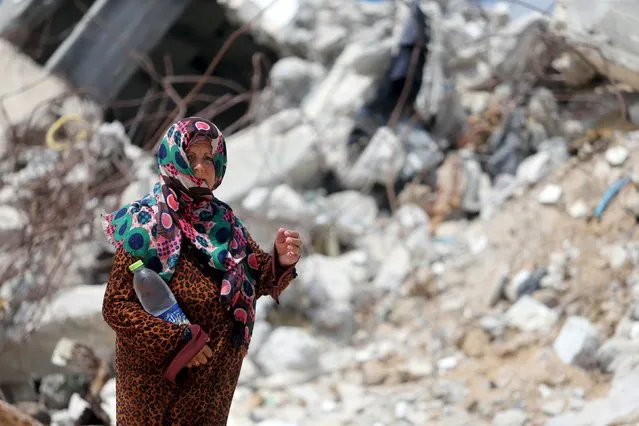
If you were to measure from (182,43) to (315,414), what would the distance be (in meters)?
5.06

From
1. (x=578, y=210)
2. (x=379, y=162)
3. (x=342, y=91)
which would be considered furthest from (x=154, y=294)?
(x=342, y=91)

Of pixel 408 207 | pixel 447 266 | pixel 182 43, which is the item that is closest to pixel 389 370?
pixel 447 266

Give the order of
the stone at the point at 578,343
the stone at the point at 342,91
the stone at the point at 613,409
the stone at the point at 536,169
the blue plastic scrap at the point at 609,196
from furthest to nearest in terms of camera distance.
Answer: the stone at the point at 342,91 → the stone at the point at 536,169 → the blue plastic scrap at the point at 609,196 → the stone at the point at 578,343 → the stone at the point at 613,409

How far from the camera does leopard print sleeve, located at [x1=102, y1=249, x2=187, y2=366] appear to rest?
4.76 feet

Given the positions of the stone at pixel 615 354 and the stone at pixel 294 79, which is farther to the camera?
the stone at pixel 294 79

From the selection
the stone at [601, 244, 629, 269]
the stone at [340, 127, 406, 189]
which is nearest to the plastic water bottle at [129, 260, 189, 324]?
the stone at [601, 244, 629, 269]

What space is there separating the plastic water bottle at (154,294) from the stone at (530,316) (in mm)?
2420

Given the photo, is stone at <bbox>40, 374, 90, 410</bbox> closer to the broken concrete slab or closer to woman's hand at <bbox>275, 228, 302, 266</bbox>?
woman's hand at <bbox>275, 228, 302, 266</bbox>

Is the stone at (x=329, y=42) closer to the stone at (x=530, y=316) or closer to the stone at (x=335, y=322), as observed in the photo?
the stone at (x=335, y=322)

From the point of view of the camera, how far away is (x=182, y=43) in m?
7.43

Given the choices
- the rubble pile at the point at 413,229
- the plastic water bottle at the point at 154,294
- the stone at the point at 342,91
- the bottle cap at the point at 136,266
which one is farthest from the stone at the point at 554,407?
the stone at the point at 342,91

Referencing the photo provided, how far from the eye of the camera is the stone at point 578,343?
3.11 m

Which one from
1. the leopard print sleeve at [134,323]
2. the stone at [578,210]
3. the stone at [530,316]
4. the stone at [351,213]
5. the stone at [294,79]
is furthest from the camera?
the stone at [294,79]

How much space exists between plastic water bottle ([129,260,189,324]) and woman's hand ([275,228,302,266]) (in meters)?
0.26
